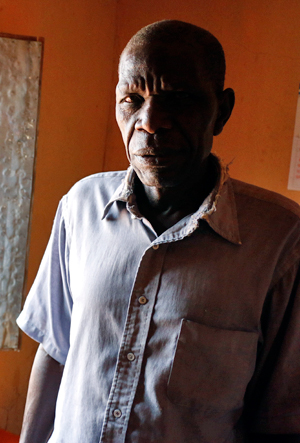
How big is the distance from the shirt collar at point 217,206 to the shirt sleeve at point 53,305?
0.18 meters

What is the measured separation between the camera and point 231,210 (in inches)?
32.9

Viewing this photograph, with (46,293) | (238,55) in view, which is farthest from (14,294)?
(238,55)

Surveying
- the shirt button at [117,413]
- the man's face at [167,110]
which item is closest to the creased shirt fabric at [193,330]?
the shirt button at [117,413]

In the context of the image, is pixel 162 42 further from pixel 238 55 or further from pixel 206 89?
pixel 238 55

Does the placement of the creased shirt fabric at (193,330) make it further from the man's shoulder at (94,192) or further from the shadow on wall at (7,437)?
the shadow on wall at (7,437)

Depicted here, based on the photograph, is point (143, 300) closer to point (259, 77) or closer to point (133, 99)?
point (133, 99)

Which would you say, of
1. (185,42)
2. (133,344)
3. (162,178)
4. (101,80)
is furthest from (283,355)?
(101,80)

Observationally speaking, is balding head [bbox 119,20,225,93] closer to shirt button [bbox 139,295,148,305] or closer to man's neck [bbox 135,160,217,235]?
man's neck [bbox 135,160,217,235]

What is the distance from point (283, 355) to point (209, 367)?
14 cm

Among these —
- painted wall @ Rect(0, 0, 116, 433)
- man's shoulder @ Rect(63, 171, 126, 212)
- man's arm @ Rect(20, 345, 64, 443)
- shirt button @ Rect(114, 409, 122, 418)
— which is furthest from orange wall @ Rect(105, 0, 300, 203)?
shirt button @ Rect(114, 409, 122, 418)

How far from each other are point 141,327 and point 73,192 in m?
0.39

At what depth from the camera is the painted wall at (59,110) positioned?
5.70 ft

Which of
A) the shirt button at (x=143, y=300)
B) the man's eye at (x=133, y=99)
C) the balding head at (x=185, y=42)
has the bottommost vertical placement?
the shirt button at (x=143, y=300)

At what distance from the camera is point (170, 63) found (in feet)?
2.46
